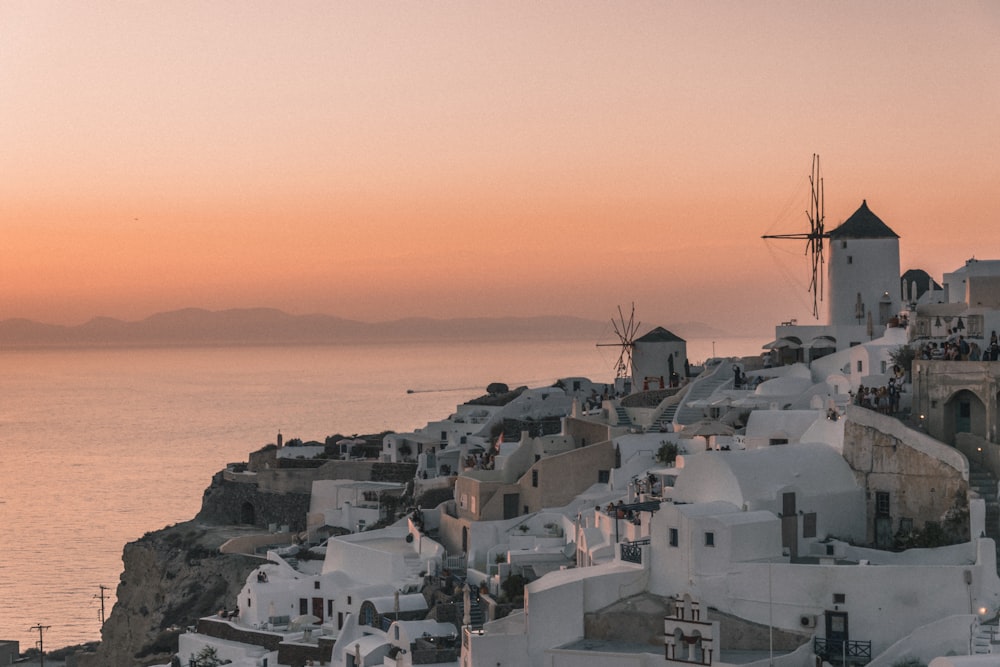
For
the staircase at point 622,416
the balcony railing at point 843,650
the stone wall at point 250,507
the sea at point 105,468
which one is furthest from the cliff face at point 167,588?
the balcony railing at point 843,650

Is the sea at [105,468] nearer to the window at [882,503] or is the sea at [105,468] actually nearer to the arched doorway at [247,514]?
the arched doorway at [247,514]

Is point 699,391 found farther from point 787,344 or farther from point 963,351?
point 963,351

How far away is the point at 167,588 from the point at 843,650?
105 feet

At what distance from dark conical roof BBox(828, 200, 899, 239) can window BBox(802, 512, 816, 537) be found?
18.9 metres

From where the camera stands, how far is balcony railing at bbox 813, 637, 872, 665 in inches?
1038

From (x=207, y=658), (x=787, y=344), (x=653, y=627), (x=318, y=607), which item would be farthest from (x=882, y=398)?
(x=207, y=658)

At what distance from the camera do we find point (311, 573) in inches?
1640

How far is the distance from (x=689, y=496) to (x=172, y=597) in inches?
1073

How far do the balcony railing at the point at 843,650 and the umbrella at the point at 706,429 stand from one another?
10390mm

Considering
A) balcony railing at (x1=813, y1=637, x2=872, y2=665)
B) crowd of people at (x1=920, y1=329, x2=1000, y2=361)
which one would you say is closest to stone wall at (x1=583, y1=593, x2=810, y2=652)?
balcony railing at (x1=813, y1=637, x2=872, y2=665)

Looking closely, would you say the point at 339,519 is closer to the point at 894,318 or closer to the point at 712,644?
the point at 894,318

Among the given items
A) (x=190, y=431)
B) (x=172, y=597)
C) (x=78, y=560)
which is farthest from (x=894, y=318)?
(x=190, y=431)

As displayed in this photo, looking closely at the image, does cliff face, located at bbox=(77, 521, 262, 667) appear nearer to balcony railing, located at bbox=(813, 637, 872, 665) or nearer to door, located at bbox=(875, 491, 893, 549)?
door, located at bbox=(875, 491, 893, 549)

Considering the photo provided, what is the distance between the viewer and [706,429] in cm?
3700
